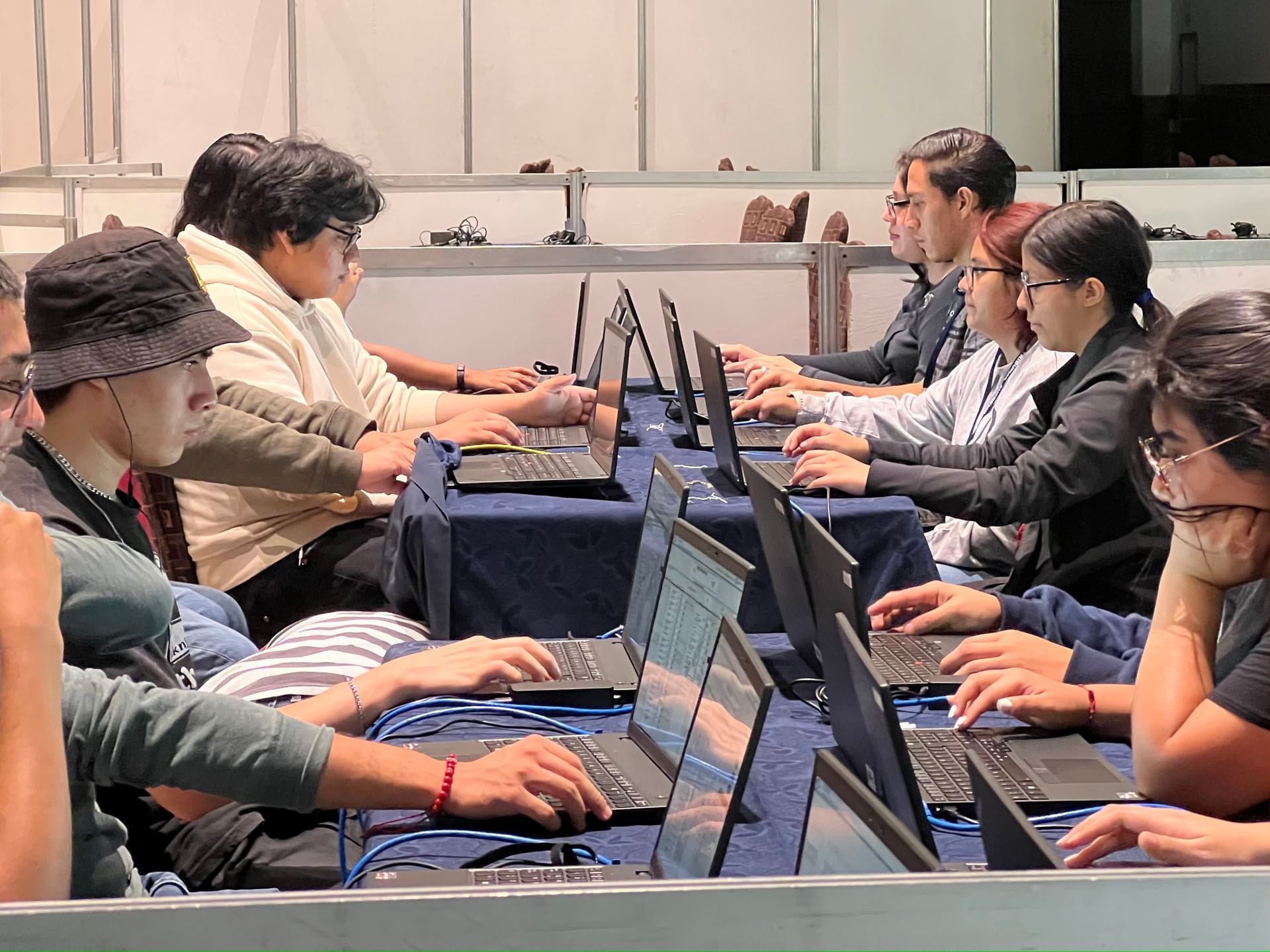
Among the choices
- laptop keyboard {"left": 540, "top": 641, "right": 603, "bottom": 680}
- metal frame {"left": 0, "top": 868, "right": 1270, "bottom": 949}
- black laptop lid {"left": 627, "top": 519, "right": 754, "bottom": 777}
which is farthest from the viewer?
laptop keyboard {"left": 540, "top": 641, "right": 603, "bottom": 680}

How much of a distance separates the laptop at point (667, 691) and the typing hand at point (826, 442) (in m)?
0.95

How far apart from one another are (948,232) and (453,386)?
1232 millimetres

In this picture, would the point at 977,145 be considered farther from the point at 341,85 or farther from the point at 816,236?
the point at 341,85

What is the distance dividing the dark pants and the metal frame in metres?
1.90

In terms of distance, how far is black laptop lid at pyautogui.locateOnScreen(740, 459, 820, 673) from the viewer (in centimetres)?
156

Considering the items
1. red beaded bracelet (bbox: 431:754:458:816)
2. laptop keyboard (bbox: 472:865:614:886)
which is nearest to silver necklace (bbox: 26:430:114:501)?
red beaded bracelet (bbox: 431:754:458:816)

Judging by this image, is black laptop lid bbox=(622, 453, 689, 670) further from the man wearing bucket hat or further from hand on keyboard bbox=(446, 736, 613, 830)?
hand on keyboard bbox=(446, 736, 613, 830)

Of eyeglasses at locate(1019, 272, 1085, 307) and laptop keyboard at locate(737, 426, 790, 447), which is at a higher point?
eyeglasses at locate(1019, 272, 1085, 307)

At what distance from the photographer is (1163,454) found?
140 centimetres

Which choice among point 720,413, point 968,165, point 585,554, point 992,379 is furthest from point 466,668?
point 968,165

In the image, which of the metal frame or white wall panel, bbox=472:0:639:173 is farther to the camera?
white wall panel, bbox=472:0:639:173

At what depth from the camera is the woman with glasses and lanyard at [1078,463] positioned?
221cm

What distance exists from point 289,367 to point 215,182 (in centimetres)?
41

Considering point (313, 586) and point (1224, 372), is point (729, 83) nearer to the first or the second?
point (313, 586)
